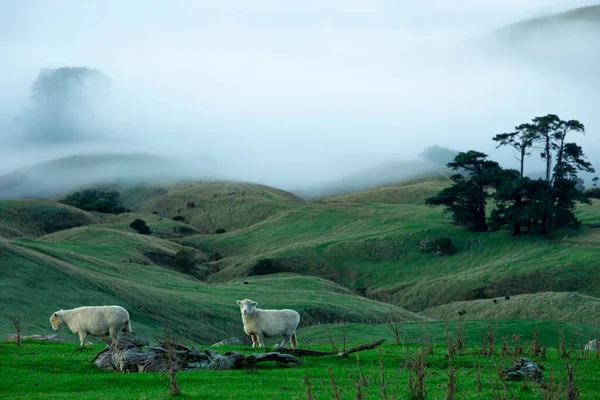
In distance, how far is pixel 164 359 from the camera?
19375 millimetres

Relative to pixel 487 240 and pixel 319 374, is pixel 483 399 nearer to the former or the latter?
pixel 319 374

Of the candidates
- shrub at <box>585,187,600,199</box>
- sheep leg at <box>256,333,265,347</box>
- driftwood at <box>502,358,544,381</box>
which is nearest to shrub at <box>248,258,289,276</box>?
sheep leg at <box>256,333,265,347</box>

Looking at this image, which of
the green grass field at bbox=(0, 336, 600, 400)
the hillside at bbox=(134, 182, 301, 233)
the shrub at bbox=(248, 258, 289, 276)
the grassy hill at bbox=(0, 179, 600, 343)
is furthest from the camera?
the hillside at bbox=(134, 182, 301, 233)

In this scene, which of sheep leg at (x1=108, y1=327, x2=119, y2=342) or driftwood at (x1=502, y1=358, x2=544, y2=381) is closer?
driftwood at (x1=502, y1=358, x2=544, y2=381)

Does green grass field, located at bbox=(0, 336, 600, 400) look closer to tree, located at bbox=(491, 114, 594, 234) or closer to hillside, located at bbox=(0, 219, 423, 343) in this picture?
hillside, located at bbox=(0, 219, 423, 343)

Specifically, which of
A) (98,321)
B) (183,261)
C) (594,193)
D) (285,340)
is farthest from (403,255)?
(594,193)

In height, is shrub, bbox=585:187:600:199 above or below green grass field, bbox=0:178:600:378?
above

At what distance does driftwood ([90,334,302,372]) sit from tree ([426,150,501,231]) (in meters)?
76.6

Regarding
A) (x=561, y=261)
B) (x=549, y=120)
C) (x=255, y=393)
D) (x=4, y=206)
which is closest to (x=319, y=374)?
(x=255, y=393)

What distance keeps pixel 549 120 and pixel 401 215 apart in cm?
2484

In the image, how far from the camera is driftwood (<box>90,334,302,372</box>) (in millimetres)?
19297

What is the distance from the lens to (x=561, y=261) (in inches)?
2968

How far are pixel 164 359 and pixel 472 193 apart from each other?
79.2 metres

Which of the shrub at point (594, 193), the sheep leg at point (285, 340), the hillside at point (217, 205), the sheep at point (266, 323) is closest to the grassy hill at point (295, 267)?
Answer: the hillside at point (217, 205)
